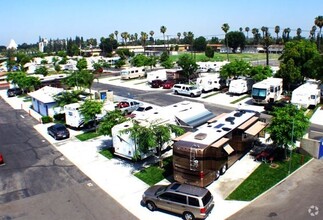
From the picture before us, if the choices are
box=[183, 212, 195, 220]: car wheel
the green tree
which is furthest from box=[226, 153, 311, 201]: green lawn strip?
the green tree

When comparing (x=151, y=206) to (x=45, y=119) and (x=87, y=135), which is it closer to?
(x=87, y=135)

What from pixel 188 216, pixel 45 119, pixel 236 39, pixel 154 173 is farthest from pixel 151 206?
pixel 236 39

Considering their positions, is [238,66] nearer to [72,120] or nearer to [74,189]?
[72,120]

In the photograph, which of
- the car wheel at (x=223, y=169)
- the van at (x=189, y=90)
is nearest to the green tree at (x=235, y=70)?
the van at (x=189, y=90)

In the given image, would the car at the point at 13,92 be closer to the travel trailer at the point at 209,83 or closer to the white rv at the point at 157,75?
the white rv at the point at 157,75

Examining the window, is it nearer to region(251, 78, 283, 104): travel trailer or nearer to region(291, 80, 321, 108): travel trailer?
region(291, 80, 321, 108): travel trailer
